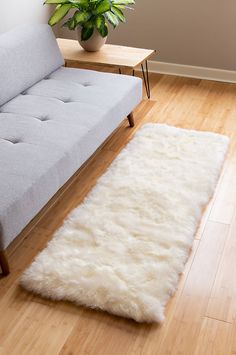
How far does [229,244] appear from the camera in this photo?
6.91 feet

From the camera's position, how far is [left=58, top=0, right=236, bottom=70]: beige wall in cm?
377

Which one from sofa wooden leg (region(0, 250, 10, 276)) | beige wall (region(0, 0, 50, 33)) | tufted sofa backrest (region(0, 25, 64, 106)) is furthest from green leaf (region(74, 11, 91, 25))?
sofa wooden leg (region(0, 250, 10, 276))

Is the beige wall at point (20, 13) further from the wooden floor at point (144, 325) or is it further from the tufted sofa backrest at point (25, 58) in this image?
the wooden floor at point (144, 325)

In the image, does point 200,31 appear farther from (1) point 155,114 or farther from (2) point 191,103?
(1) point 155,114

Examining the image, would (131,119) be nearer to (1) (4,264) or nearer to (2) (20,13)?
(2) (20,13)

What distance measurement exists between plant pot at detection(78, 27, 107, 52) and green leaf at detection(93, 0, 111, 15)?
14cm

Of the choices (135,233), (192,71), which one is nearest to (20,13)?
(192,71)

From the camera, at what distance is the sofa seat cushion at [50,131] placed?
189 centimetres

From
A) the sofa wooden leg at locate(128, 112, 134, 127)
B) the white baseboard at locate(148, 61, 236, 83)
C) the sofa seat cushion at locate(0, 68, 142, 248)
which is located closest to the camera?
the sofa seat cushion at locate(0, 68, 142, 248)

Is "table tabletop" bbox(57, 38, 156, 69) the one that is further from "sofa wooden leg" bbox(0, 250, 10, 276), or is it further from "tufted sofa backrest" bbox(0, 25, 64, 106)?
"sofa wooden leg" bbox(0, 250, 10, 276)

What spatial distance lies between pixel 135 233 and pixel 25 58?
1.36 metres

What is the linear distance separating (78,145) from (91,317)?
0.88m

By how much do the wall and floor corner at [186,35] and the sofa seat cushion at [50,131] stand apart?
1202 mm

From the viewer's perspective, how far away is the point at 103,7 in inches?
123
